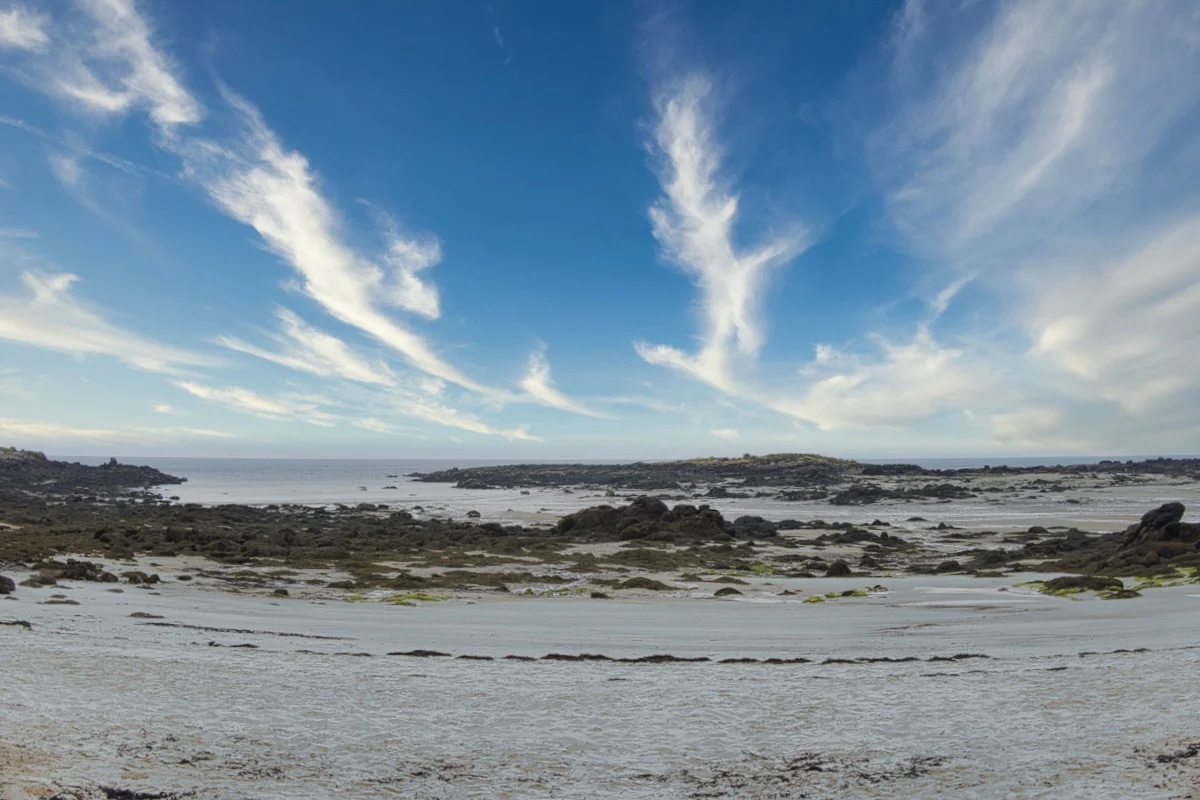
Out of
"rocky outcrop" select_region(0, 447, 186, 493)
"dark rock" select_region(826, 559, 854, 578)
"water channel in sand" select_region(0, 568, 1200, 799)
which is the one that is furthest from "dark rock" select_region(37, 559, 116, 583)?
"rocky outcrop" select_region(0, 447, 186, 493)

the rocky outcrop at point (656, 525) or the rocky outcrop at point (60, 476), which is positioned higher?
the rocky outcrop at point (60, 476)

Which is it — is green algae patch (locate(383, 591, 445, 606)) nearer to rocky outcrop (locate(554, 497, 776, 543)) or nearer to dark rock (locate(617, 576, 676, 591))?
dark rock (locate(617, 576, 676, 591))

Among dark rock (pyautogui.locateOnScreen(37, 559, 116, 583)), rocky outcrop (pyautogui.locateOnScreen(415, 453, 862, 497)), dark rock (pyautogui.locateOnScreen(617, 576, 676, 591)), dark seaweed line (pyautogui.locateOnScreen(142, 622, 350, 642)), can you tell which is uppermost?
rocky outcrop (pyautogui.locateOnScreen(415, 453, 862, 497))

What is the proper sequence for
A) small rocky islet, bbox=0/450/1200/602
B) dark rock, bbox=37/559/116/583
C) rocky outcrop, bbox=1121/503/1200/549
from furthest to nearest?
rocky outcrop, bbox=1121/503/1200/549, small rocky islet, bbox=0/450/1200/602, dark rock, bbox=37/559/116/583

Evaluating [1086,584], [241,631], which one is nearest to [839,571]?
[1086,584]

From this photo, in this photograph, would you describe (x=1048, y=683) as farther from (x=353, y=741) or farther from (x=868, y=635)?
(x=353, y=741)

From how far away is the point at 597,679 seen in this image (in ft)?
31.1

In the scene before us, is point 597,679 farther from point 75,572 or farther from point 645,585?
point 75,572

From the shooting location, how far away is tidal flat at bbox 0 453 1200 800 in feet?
20.6

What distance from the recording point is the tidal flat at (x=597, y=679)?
6.29 meters

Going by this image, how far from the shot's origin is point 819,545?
32.1 m

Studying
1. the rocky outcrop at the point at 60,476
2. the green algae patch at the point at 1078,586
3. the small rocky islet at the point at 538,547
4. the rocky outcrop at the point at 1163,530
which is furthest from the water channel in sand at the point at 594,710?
the rocky outcrop at the point at 60,476

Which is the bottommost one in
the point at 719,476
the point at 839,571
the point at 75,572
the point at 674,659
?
the point at 839,571

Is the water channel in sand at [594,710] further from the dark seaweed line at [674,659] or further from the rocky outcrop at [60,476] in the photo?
the rocky outcrop at [60,476]
